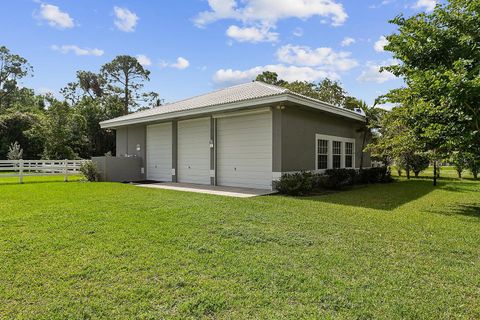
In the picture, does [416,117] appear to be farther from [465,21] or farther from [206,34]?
[206,34]

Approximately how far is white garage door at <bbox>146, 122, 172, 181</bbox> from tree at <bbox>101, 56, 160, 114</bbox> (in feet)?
84.1

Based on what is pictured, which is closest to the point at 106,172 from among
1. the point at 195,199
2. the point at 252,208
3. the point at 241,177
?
the point at 241,177

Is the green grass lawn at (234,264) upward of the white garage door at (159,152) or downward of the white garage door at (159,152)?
downward

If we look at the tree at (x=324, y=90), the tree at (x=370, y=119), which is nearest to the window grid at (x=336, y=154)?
the tree at (x=370, y=119)

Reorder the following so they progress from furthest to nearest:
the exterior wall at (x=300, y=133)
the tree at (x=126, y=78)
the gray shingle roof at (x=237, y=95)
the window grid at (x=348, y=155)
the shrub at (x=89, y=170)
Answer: the tree at (x=126, y=78) < the window grid at (x=348, y=155) < the shrub at (x=89, y=170) < the gray shingle roof at (x=237, y=95) < the exterior wall at (x=300, y=133)

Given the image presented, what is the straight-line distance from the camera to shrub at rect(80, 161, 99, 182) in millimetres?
14602

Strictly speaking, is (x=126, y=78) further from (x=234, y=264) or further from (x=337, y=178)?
(x=234, y=264)

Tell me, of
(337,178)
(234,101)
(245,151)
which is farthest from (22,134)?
(337,178)

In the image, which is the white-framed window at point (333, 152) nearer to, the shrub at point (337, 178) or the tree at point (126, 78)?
the shrub at point (337, 178)

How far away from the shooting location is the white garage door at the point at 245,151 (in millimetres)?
11336

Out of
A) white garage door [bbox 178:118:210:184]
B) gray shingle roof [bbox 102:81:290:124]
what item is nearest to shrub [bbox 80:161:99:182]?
gray shingle roof [bbox 102:81:290:124]

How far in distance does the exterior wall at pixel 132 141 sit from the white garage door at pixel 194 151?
3.11 meters

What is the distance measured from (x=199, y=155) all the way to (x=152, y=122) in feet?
12.5

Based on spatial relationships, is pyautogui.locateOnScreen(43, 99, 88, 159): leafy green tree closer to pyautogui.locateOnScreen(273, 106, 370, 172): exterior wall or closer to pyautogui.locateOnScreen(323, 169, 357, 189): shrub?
pyautogui.locateOnScreen(273, 106, 370, 172): exterior wall
